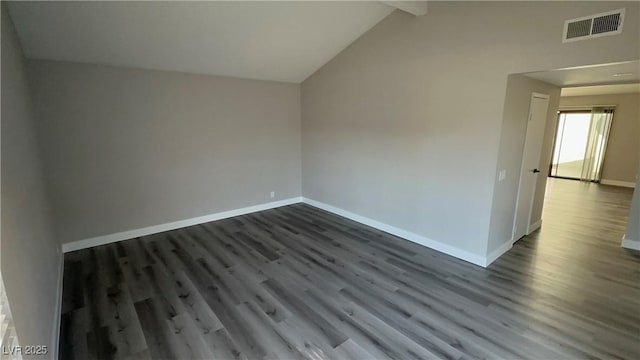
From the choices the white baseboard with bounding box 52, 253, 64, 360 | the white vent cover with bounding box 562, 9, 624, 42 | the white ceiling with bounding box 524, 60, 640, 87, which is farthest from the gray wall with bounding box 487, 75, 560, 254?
the white baseboard with bounding box 52, 253, 64, 360

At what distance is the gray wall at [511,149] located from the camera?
10.5 ft

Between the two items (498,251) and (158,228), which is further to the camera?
(158,228)

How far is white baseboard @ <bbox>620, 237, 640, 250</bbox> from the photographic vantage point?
3.98 metres

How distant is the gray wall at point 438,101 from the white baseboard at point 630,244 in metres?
2.00

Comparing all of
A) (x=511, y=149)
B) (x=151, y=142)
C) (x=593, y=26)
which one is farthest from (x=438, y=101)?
(x=151, y=142)

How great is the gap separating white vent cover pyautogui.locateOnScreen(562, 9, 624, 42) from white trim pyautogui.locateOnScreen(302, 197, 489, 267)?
2.38 metres

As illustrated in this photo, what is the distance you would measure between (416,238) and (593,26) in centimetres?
285

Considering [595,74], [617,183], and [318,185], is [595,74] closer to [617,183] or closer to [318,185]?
[318,185]

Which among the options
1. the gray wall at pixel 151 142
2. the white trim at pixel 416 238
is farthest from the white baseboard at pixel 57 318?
the white trim at pixel 416 238

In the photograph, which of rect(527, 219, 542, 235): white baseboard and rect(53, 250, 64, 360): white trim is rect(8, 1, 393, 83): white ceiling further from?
rect(527, 219, 542, 235): white baseboard

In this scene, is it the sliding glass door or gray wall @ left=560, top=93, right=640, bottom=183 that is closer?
gray wall @ left=560, top=93, right=640, bottom=183

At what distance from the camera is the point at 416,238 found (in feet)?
13.6

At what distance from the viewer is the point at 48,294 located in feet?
7.55

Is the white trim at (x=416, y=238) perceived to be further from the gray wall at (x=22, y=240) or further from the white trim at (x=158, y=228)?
the gray wall at (x=22, y=240)
